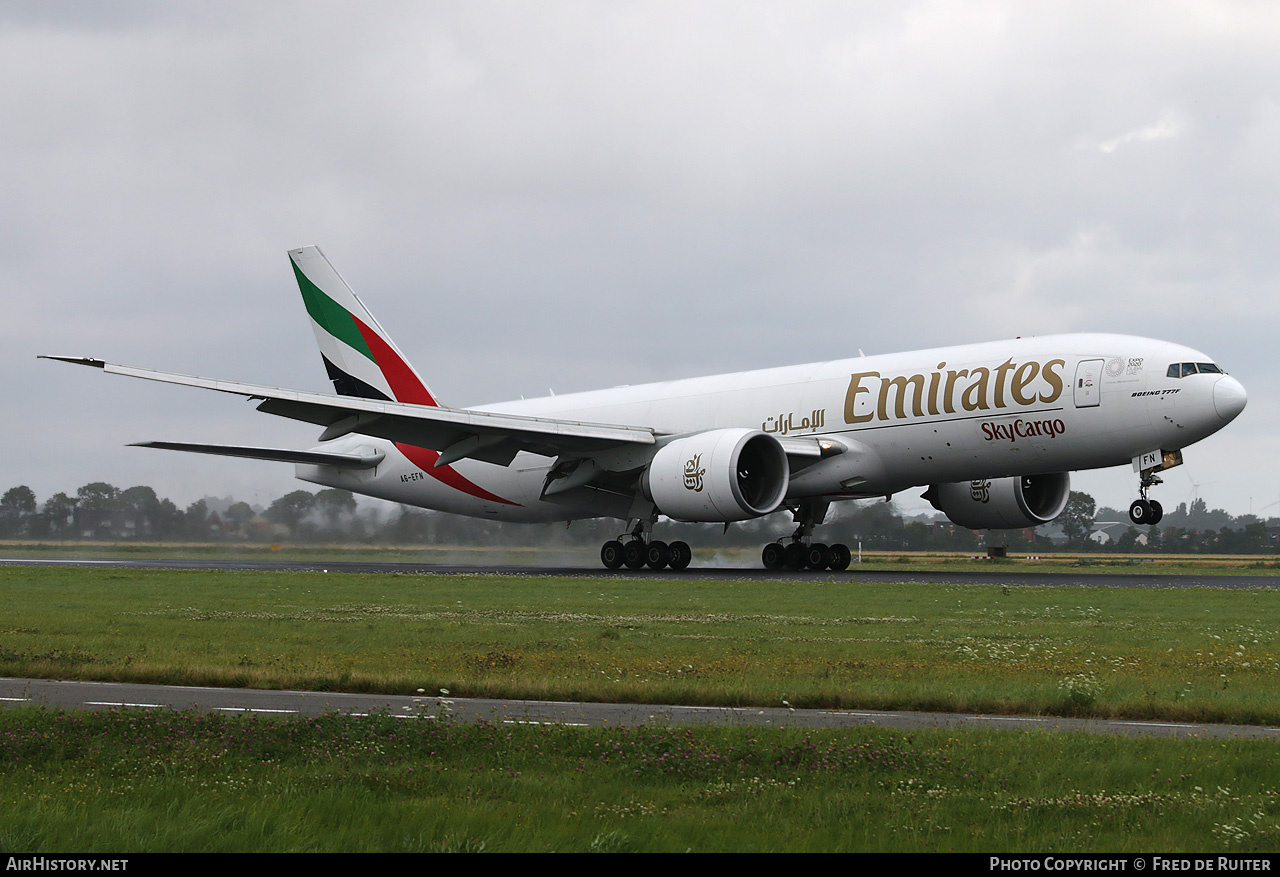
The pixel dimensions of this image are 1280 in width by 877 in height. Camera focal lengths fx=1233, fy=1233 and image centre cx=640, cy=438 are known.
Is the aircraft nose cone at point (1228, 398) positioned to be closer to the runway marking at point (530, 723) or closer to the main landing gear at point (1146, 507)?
the main landing gear at point (1146, 507)

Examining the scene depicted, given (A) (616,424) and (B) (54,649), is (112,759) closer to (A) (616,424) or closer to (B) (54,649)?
(B) (54,649)

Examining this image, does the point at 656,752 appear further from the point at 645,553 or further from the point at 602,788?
the point at 645,553

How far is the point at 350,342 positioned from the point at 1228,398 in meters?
25.9

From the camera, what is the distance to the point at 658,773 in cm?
769

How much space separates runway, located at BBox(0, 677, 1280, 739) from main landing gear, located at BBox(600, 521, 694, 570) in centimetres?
2255

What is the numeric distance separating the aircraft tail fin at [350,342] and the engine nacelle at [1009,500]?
656 inches

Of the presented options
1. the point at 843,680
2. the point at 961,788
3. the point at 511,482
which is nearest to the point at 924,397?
the point at 511,482

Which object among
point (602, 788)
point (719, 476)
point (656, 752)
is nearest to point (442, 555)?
point (719, 476)

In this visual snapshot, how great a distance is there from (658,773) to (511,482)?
30657mm

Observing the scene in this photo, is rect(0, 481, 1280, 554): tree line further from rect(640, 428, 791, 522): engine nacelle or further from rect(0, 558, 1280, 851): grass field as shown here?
rect(0, 558, 1280, 851): grass field

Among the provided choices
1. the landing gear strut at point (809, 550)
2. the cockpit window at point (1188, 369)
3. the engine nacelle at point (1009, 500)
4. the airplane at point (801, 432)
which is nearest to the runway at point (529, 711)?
the airplane at point (801, 432)

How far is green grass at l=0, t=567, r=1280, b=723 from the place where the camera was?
11.4 m

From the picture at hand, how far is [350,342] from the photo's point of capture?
4000 cm
